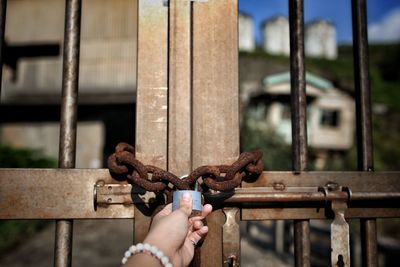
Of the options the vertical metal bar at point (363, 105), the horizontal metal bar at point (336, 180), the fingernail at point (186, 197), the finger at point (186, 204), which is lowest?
the finger at point (186, 204)

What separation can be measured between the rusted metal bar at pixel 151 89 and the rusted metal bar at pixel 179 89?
2 centimetres

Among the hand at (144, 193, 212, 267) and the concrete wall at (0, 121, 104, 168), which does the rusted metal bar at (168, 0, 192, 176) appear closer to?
the hand at (144, 193, 212, 267)

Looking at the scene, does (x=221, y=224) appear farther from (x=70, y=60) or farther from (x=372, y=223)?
(x=70, y=60)

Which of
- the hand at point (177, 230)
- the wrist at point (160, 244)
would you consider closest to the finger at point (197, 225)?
the hand at point (177, 230)

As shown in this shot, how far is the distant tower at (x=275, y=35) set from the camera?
2961 centimetres

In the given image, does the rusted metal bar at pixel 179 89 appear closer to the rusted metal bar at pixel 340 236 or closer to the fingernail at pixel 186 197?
the fingernail at pixel 186 197

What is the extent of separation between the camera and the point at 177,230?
818mm

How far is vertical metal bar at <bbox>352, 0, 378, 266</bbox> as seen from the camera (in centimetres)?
107

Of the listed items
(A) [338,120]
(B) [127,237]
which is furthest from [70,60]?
(A) [338,120]

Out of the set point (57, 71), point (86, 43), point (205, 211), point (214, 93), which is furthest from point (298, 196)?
point (57, 71)

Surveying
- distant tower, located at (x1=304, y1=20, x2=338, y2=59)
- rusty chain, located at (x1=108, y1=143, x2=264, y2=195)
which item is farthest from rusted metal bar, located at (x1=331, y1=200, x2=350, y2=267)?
distant tower, located at (x1=304, y1=20, x2=338, y2=59)

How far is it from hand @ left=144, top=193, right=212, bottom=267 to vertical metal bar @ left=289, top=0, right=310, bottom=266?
1.05 feet

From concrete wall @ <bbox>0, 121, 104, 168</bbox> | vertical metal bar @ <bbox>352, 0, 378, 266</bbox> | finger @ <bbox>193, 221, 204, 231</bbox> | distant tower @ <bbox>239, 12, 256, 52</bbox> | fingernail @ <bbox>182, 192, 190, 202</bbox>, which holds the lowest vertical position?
finger @ <bbox>193, 221, 204, 231</bbox>

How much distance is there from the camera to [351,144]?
19578mm
